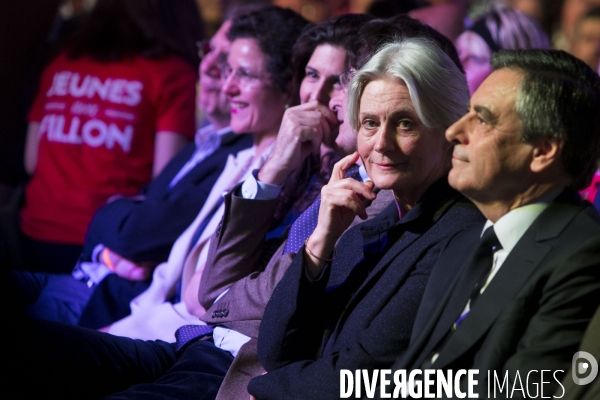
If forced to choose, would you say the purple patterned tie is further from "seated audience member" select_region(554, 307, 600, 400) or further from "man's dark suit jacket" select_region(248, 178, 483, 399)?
"seated audience member" select_region(554, 307, 600, 400)

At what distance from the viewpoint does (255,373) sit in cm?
244

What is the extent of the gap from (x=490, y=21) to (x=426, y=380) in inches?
112

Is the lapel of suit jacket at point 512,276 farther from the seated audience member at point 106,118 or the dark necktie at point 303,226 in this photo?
the seated audience member at point 106,118

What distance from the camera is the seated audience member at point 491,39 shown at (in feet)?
13.3

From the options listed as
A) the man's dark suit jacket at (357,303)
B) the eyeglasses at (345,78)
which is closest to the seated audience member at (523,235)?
the man's dark suit jacket at (357,303)

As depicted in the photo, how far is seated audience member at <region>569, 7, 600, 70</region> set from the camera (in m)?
4.36

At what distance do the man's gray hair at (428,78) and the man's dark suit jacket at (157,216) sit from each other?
148cm

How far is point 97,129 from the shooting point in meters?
4.16

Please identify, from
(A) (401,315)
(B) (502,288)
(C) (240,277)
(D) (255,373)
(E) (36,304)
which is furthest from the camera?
(E) (36,304)

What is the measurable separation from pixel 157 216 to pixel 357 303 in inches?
61.3

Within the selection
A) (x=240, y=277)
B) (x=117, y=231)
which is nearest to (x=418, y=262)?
(x=240, y=277)

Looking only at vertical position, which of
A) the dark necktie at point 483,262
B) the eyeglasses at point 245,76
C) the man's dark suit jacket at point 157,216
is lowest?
the man's dark suit jacket at point 157,216

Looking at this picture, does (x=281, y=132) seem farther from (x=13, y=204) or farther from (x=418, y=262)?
(x=13, y=204)

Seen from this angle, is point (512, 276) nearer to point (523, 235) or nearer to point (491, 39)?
point (523, 235)
